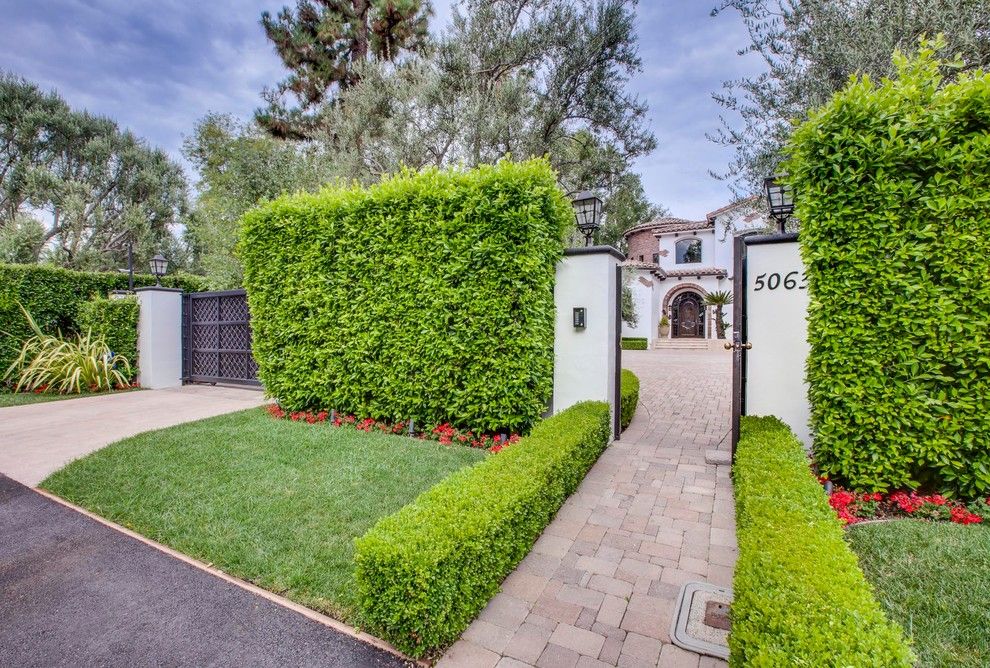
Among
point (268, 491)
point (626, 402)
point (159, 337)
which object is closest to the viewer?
point (268, 491)

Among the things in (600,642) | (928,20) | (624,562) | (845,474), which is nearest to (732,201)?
(928,20)

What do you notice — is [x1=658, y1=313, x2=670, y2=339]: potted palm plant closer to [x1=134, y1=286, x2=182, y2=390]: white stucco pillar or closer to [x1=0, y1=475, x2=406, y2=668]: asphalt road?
[x1=134, y1=286, x2=182, y2=390]: white stucco pillar

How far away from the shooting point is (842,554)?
1.95 metres

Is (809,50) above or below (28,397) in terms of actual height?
A: above

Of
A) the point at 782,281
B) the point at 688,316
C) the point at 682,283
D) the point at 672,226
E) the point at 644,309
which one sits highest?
the point at 672,226

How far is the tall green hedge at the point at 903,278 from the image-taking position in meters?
3.18

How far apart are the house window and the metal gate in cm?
2133

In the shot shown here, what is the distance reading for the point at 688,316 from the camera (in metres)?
24.4

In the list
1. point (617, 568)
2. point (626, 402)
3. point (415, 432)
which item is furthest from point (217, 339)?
point (617, 568)

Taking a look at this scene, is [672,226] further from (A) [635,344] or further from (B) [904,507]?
(B) [904,507]

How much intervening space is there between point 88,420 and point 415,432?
485 cm

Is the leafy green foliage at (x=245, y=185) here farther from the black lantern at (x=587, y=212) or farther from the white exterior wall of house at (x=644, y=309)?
the white exterior wall of house at (x=644, y=309)

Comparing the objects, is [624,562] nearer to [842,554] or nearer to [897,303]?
[842,554]

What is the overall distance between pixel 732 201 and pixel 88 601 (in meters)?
9.80
